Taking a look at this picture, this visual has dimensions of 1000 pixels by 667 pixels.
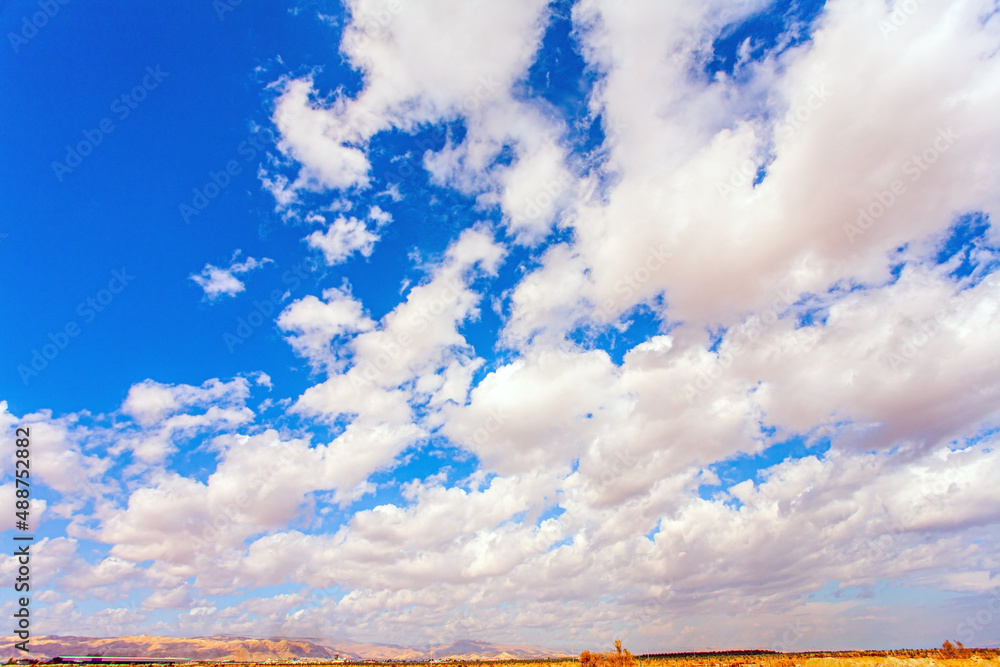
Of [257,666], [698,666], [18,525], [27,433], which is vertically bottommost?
[257,666]

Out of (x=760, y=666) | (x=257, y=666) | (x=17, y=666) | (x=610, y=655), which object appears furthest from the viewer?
(x=257, y=666)

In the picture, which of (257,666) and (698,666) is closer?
(698,666)

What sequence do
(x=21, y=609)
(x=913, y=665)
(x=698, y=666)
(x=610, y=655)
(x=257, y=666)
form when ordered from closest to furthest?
(x=21, y=609) → (x=913, y=665) → (x=610, y=655) → (x=698, y=666) → (x=257, y=666)

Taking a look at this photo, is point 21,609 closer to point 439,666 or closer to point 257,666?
point 439,666

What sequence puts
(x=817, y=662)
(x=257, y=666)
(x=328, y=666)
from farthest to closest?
(x=257, y=666) → (x=328, y=666) → (x=817, y=662)

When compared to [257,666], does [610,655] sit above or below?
above

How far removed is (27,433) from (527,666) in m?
103

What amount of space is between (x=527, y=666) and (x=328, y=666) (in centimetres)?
4686

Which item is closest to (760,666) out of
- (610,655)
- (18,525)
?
(610,655)

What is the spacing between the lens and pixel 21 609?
43469 mm

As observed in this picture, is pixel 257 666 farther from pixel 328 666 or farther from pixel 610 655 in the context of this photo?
pixel 610 655

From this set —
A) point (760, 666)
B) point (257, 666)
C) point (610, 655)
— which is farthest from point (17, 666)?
point (760, 666)

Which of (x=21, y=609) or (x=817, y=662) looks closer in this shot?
(x=21, y=609)

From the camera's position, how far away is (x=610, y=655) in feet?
190
